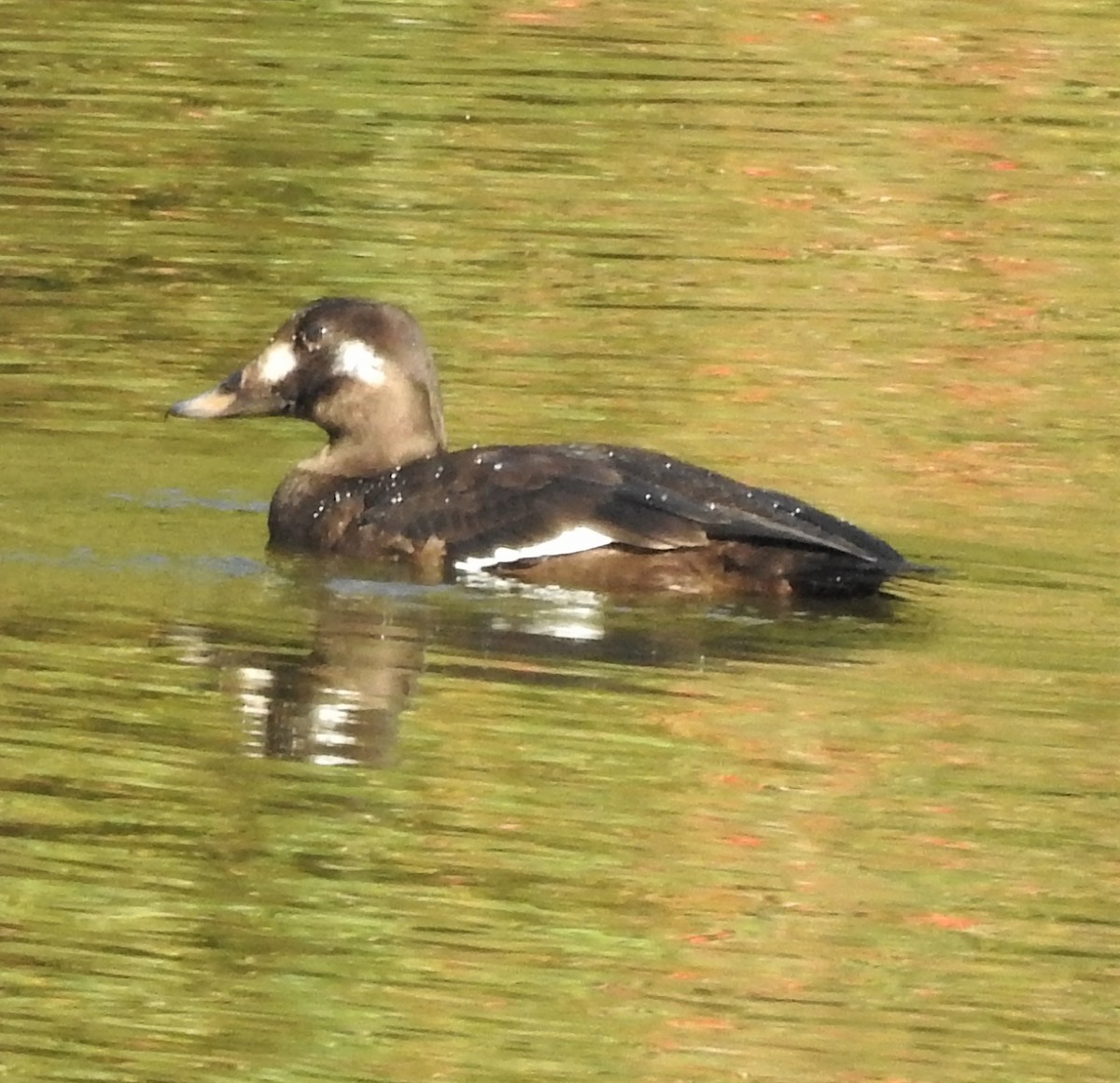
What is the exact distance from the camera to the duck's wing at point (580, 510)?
9.17m

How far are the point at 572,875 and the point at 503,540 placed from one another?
242 centimetres

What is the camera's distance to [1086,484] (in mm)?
10984

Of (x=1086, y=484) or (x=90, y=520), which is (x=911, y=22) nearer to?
(x=1086, y=484)

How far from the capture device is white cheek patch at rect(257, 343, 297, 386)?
10516mm

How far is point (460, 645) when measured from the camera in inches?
349

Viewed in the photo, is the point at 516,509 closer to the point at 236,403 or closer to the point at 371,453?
the point at 371,453

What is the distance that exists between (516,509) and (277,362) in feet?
4.61

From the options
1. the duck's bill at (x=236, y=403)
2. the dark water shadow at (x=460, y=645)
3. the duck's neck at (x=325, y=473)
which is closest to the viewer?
the dark water shadow at (x=460, y=645)

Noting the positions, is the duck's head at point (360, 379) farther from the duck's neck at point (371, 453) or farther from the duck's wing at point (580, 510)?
the duck's wing at point (580, 510)

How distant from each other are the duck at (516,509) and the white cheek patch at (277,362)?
0.31ft

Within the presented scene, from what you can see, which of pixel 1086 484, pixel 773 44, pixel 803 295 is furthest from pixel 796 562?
pixel 773 44

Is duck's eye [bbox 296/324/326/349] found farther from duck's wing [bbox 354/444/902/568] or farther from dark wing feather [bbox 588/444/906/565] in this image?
dark wing feather [bbox 588/444/906/565]

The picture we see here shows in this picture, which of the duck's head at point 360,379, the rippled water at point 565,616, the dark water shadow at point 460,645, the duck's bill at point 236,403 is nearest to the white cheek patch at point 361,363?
the duck's head at point 360,379

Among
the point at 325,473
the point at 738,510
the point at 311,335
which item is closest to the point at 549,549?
the point at 738,510
